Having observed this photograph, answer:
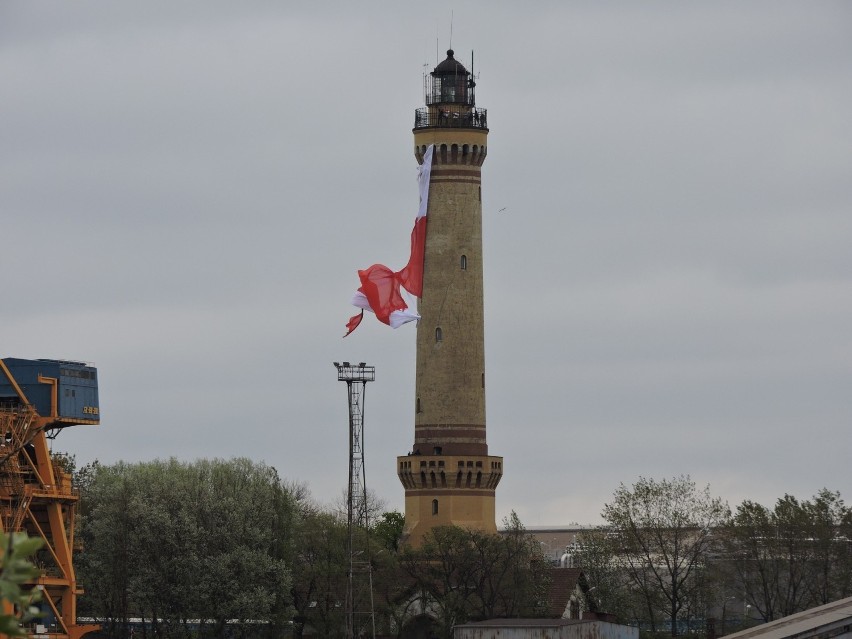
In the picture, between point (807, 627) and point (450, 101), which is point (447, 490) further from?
point (807, 627)

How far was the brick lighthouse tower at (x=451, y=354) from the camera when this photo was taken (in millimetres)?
98375

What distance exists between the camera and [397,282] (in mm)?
98562

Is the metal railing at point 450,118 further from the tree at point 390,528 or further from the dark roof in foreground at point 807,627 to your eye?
the dark roof in foreground at point 807,627

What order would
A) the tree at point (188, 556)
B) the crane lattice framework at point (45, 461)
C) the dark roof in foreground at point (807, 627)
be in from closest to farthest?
the dark roof in foreground at point (807, 627)
the crane lattice framework at point (45, 461)
the tree at point (188, 556)

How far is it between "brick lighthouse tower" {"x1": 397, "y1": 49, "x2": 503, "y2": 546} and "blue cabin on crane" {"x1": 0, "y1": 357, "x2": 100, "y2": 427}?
2573 centimetres

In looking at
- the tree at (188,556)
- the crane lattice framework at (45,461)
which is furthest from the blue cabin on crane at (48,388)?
the tree at (188,556)

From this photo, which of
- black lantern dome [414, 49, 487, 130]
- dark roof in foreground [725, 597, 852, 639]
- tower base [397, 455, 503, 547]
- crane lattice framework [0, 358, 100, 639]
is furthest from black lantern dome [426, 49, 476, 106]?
dark roof in foreground [725, 597, 852, 639]

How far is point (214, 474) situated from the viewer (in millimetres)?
100812

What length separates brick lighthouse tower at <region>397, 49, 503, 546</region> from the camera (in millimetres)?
98375

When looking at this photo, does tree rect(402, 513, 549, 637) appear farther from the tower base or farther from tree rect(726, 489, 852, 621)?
tree rect(726, 489, 852, 621)

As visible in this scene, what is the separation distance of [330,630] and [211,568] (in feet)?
22.6

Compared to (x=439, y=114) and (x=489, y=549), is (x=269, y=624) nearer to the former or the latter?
(x=489, y=549)

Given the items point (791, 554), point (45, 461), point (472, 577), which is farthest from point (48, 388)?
point (791, 554)

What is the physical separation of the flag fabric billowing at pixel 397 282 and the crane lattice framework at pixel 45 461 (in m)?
21.9
